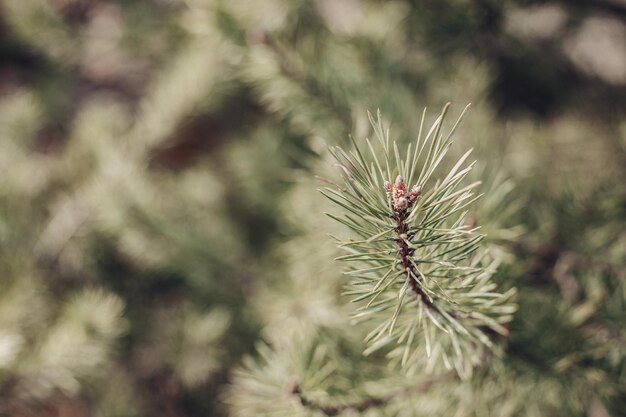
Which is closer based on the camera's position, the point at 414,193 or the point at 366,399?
the point at 414,193

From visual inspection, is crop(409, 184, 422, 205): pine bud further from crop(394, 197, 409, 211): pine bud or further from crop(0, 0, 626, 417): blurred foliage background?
crop(0, 0, 626, 417): blurred foliage background

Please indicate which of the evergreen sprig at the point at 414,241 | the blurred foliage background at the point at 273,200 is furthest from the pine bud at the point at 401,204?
the blurred foliage background at the point at 273,200

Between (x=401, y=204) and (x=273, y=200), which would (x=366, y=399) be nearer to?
(x=401, y=204)

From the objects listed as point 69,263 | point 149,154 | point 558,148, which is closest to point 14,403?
point 69,263

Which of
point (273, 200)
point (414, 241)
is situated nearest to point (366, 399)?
point (414, 241)

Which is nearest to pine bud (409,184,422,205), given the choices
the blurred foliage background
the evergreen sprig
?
the evergreen sprig

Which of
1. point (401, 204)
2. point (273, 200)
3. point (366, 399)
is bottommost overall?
point (366, 399)

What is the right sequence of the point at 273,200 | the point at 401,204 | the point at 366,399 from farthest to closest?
the point at 273,200 < the point at 366,399 < the point at 401,204

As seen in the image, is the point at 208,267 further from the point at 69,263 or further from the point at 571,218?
the point at 571,218

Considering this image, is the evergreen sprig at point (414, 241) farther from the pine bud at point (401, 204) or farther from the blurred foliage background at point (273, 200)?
the blurred foliage background at point (273, 200)
